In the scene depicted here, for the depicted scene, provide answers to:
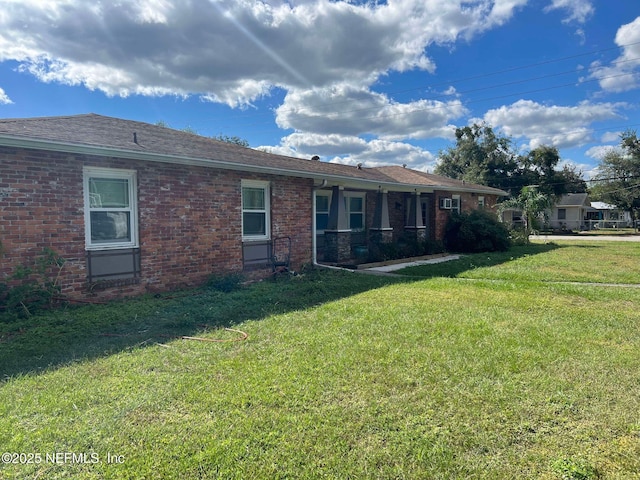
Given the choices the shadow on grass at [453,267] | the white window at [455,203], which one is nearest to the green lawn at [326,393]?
the shadow on grass at [453,267]

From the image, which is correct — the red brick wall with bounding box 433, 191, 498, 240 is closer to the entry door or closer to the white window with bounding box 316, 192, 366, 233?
the entry door

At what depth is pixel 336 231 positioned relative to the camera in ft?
41.4

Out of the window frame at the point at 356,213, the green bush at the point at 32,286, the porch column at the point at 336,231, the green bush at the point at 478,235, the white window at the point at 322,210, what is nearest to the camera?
the green bush at the point at 32,286

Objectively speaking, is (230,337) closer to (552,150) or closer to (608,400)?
(608,400)

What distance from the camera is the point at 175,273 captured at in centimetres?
797

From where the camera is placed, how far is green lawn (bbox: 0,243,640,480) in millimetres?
2471

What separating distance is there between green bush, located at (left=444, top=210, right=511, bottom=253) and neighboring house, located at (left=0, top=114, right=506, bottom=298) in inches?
293

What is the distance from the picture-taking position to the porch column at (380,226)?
47.4ft

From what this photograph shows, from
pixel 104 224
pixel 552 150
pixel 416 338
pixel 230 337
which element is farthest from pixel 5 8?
pixel 552 150

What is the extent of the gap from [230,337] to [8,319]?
3.35 meters

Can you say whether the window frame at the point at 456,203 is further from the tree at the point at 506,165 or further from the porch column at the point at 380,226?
the tree at the point at 506,165

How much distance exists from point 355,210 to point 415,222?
3.00 meters

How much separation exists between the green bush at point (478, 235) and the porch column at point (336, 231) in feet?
21.3

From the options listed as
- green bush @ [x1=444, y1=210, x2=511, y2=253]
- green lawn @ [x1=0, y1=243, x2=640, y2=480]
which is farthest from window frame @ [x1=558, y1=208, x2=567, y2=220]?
green lawn @ [x1=0, y1=243, x2=640, y2=480]
